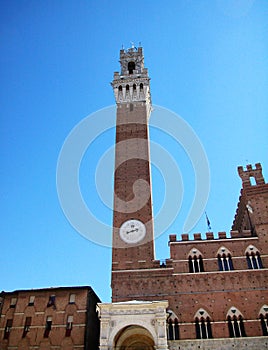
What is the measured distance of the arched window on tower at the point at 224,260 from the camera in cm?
2719

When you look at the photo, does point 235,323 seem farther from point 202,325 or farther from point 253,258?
point 253,258

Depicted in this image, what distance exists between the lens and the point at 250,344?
2355cm

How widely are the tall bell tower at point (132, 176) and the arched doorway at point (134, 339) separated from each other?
4.80 meters

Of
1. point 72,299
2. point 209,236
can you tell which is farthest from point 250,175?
point 72,299

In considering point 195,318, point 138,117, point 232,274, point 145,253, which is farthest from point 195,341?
point 138,117

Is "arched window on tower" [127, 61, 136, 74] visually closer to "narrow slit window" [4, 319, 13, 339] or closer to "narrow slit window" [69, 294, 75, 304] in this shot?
"narrow slit window" [69, 294, 75, 304]

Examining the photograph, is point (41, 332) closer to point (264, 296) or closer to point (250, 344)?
point (250, 344)

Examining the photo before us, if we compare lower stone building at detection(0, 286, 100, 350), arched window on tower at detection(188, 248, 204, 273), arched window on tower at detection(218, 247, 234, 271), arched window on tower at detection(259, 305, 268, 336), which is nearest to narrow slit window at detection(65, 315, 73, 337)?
lower stone building at detection(0, 286, 100, 350)

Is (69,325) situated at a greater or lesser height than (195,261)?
lesser

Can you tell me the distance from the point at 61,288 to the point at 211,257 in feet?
42.0

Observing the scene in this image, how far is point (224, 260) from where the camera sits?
90.5 feet

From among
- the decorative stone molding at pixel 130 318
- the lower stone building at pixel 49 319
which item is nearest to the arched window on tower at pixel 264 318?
the decorative stone molding at pixel 130 318

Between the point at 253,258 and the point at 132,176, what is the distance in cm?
1332

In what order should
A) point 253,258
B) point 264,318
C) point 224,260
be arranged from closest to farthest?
point 264,318 < point 253,258 < point 224,260
